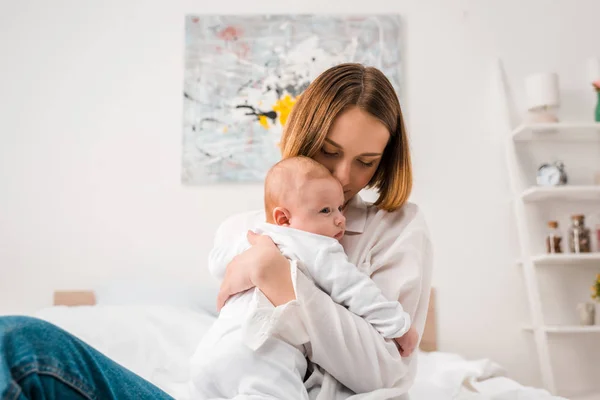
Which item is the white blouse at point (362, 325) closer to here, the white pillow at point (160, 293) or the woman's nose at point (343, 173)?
the woman's nose at point (343, 173)

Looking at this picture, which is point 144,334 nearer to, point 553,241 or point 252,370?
point 252,370

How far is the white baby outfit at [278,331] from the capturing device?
3.29 feet

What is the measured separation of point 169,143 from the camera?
308 centimetres

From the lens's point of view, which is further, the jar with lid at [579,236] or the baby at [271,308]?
the jar with lid at [579,236]

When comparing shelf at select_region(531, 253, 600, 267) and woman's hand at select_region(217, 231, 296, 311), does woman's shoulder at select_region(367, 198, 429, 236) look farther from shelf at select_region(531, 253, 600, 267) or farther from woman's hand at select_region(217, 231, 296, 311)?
shelf at select_region(531, 253, 600, 267)

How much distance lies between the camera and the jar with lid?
9.25ft

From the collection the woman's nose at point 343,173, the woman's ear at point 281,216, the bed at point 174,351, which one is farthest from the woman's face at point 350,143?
the bed at point 174,351

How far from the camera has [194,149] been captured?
3.05m

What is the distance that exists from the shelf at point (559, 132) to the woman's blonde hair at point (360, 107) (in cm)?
168

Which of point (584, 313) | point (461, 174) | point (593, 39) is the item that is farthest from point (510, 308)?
point (593, 39)

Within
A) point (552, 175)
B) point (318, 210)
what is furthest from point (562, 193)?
point (318, 210)

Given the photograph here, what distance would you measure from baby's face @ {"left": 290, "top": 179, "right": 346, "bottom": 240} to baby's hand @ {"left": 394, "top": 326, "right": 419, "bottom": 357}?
0.74 feet

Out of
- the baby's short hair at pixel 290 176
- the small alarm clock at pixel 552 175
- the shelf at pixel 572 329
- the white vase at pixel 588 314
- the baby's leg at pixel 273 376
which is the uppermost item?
the small alarm clock at pixel 552 175

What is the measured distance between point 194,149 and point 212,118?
6.7 inches
